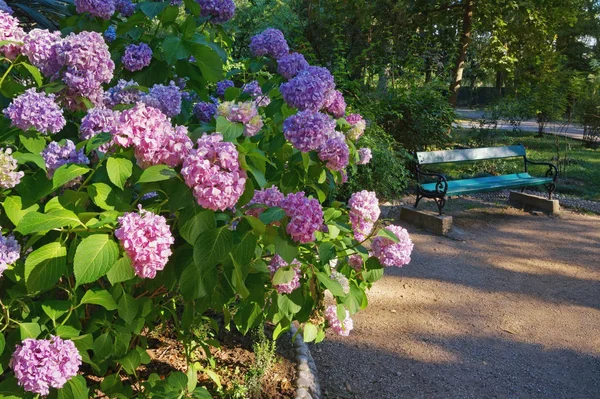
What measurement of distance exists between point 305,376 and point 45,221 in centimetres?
203

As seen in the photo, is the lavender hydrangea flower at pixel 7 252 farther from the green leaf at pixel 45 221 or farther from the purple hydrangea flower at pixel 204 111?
the purple hydrangea flower at pixel 204 111

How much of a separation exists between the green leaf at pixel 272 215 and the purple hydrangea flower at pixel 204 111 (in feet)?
3.51

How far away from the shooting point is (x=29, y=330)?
5.32 feet

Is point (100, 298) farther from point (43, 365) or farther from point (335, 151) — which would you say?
point (335, 151)

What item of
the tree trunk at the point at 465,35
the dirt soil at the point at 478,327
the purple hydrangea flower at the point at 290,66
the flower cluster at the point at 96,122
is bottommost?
the dirt soil at the point at 478,327

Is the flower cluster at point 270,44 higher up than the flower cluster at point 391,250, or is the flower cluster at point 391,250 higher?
the flower cluster at point 270,44

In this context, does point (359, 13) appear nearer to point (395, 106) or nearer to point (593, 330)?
point (395, 106)

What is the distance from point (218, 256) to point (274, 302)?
0.80 m

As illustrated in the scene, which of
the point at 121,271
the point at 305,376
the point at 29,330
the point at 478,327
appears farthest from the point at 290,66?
the point at 478,327

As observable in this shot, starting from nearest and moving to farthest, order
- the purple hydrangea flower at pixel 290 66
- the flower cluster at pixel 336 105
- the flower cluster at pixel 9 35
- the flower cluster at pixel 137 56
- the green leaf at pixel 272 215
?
the green leaf at pixel 272 215 < the flower cluster at pixel 9 35 < the flower cluster at pixel 137 56 < the flower cluster at pixel 336 105 < the purple hydrangea flower at pixel 290 66

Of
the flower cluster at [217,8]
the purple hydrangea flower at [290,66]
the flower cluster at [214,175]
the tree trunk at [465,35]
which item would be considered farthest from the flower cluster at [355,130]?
the tree trunk at [465,35]

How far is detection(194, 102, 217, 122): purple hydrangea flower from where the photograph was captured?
8.48ft

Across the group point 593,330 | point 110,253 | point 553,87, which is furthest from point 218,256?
point 553,87

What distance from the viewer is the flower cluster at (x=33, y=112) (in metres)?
1.62
